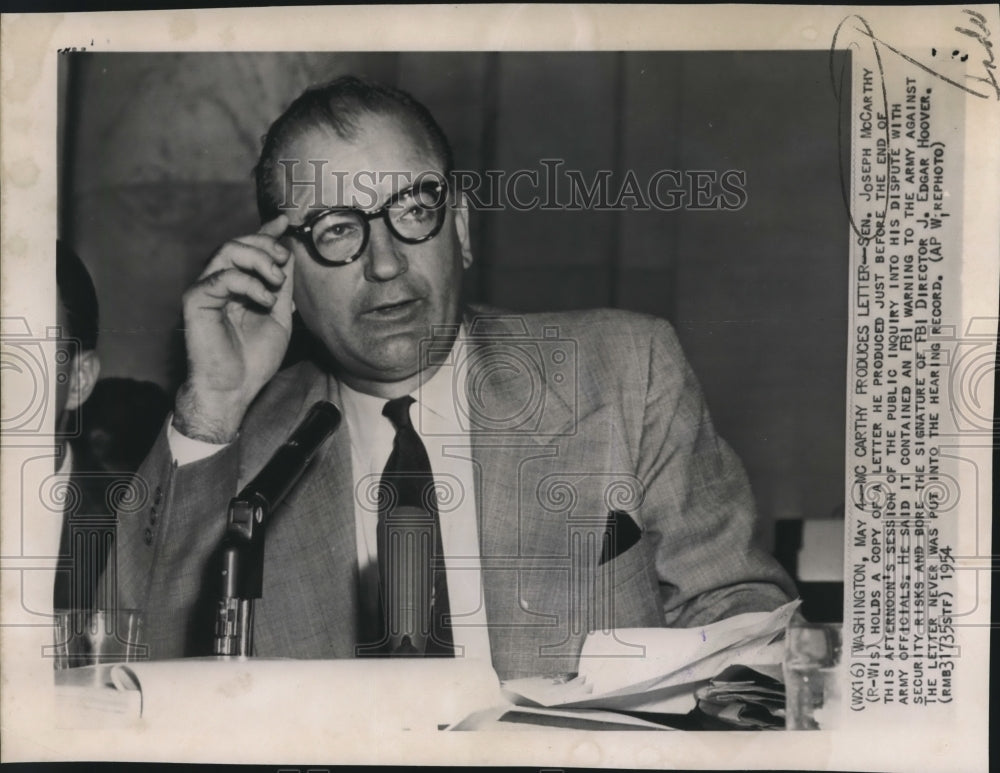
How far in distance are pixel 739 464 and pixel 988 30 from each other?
3.10ft

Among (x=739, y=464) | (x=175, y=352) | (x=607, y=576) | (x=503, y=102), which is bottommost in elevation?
(x=607, y=576)

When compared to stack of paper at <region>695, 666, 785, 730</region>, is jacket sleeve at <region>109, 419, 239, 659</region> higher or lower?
higher

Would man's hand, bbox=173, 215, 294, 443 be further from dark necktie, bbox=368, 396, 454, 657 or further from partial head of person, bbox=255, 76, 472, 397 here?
dark necktie, bbox=368, 396, 454, 657

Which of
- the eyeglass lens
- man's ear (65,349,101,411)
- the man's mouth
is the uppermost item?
the eyeglass lens

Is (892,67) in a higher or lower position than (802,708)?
higher

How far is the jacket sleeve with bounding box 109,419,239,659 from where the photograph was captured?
189 cm

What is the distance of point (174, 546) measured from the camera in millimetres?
1887

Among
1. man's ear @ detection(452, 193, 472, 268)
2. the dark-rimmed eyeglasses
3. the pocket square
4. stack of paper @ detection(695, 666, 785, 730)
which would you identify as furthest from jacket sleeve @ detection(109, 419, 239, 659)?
stack of paper @ detection(695, 666, 785, 730)

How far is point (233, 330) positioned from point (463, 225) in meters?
0.47

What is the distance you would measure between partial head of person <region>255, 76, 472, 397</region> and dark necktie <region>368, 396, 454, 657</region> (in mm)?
192

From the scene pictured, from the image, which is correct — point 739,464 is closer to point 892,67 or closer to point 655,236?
point 655,236

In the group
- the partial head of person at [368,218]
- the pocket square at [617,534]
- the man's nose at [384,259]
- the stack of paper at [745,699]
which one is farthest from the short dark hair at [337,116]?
the stack of paper at [745,699]

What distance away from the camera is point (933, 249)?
1.92 meters

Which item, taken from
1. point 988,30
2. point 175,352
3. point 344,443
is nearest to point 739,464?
point 344,443
